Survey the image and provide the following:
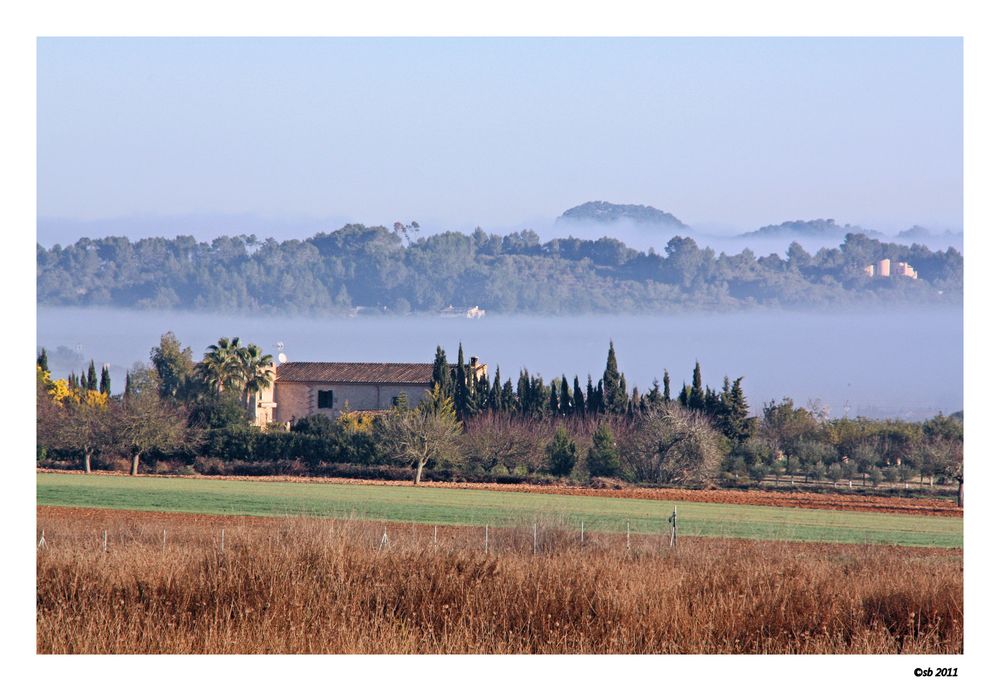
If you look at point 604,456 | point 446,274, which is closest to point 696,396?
point 604,456

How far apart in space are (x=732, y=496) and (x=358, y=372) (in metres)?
21.5

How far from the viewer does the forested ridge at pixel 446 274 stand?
88250 millimetres

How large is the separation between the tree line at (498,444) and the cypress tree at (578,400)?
3.54m

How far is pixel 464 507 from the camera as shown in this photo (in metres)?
28.4

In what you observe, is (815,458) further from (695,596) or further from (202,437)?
(695,596)

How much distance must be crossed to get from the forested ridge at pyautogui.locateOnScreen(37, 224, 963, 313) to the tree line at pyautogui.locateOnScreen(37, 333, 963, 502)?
43477 millimetres

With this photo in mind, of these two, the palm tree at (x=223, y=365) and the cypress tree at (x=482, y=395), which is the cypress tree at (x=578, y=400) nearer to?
the cypress tree at (x=482, y=395)

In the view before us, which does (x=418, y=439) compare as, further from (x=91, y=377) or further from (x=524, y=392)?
(x=91, y=377)

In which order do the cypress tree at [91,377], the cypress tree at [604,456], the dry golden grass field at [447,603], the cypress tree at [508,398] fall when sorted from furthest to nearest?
1. the cypress tree at [91,377]
2. the cypress tree at [508,398]
3. the cypress tree at [604,456]
4. the dry golden grass field at [447,603]

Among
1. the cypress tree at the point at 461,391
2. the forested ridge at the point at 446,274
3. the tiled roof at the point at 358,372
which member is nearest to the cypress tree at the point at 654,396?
the cypress tree at the point at 461,391

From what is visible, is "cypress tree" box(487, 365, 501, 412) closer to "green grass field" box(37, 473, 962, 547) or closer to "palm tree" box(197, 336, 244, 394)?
"palm tree" box(197, 336, 244, 394)

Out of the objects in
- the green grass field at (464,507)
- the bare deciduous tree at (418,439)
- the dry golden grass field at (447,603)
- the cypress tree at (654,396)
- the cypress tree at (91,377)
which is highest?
the cypress tree at (91,377)

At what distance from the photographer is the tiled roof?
1939 inches

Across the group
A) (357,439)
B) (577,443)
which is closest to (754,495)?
(577,443)
